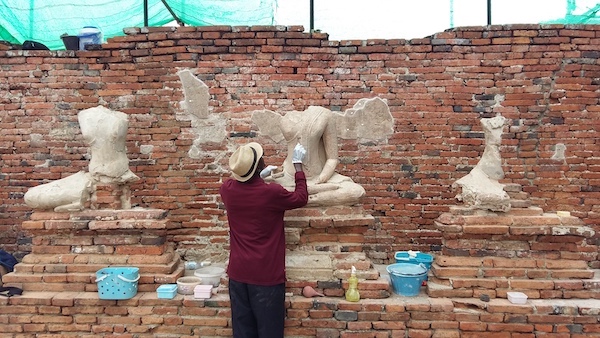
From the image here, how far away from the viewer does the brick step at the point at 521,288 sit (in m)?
3.84

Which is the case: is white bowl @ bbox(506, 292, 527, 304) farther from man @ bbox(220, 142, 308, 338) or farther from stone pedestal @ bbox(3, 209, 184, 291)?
stone pedestal @ bbox(3, 209, 184, 291)

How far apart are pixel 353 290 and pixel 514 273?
1.47 meters

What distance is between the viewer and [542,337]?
12.1 ft

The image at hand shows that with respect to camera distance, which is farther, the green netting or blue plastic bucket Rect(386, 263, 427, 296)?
the green netting

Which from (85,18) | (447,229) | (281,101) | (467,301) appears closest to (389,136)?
(281,101)

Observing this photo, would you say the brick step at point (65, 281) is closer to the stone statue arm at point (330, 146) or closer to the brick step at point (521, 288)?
the stone statue arm at point (330, 146)

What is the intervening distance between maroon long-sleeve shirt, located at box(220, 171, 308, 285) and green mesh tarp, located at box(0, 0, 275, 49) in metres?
3.63

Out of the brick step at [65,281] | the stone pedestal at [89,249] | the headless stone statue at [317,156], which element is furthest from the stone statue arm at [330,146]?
the brick step at [65,281]

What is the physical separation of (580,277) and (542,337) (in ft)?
2.20

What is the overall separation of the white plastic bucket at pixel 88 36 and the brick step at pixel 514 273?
534cm

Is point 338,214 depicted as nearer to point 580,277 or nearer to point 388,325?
point 388,325

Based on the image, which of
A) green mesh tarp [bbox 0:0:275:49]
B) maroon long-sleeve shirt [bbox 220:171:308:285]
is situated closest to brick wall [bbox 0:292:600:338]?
maroon long-sleeve shirt [bbox 220:171:308:285]

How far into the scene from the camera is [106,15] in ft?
21.0

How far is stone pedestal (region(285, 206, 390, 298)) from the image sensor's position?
3.86m
